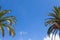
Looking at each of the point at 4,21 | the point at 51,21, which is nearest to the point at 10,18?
the point at 4,21

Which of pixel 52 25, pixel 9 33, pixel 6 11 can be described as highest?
pixel 52 25

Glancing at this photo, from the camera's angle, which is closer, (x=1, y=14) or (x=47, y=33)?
(x=1, y=14)

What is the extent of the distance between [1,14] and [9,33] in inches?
147

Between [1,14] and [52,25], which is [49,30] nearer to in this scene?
[52,25]

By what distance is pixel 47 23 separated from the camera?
181ft

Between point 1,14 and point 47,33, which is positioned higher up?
point 47,33

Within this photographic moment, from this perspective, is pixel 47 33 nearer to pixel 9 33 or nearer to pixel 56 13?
pixel 56 13

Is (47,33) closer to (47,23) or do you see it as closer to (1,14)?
(47,23)

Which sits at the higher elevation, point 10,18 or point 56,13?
point 56,13

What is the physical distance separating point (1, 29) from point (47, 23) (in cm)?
1265

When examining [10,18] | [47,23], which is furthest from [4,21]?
[47,23]

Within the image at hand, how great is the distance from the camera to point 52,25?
5450cm

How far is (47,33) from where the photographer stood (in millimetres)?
55500

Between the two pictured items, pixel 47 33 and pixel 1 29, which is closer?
pixel 1 29
